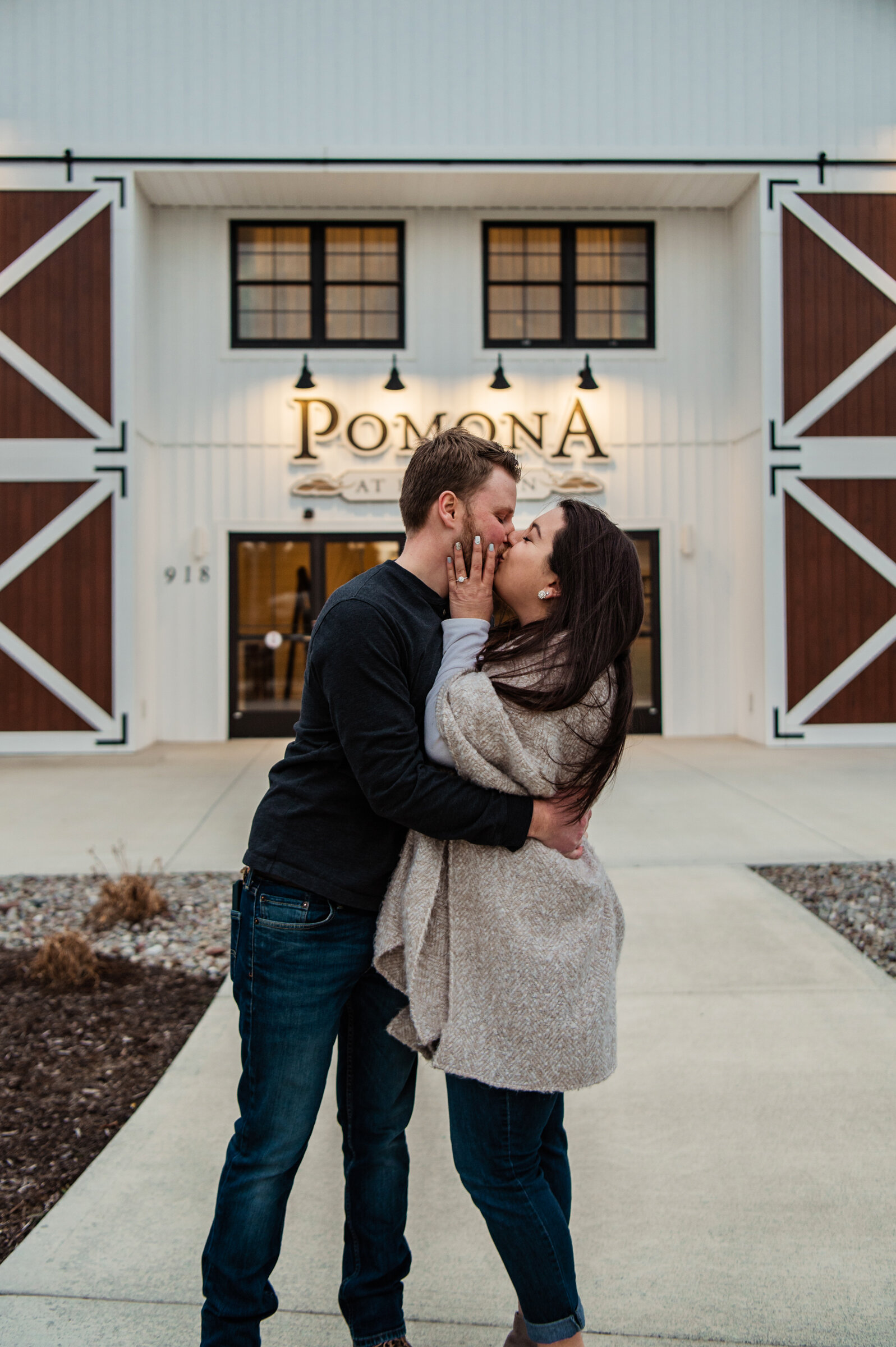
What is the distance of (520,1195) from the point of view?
1.67 metres

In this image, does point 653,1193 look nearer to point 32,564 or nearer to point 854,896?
point 854,896

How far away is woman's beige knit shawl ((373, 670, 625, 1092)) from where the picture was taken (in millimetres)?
1658

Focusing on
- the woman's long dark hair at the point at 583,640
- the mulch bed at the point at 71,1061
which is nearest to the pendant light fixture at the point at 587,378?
the mulch bed at the point at 71,1061

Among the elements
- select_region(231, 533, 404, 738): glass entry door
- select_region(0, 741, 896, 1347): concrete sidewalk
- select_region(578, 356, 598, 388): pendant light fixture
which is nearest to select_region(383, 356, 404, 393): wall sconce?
select_region(231, 533, 404, 738): glass entry door

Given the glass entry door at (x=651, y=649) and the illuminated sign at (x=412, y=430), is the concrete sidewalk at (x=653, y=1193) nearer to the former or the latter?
the glass entry door at (x=651, y=649)

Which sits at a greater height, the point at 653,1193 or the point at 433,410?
the point at 433,410

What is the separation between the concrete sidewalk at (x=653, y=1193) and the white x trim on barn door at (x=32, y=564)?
731 centimetres

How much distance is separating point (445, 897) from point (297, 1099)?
1.49 feet

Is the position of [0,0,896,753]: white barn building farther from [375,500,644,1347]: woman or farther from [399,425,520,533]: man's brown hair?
[375,500,644,1347]: woman

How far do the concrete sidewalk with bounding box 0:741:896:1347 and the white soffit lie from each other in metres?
8.80

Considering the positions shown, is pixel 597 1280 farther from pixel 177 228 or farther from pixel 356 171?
pixel 177 228

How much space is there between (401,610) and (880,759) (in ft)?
29.1

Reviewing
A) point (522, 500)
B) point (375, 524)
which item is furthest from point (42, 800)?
point (522, 500)

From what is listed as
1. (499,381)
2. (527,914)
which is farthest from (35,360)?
(527,914)
